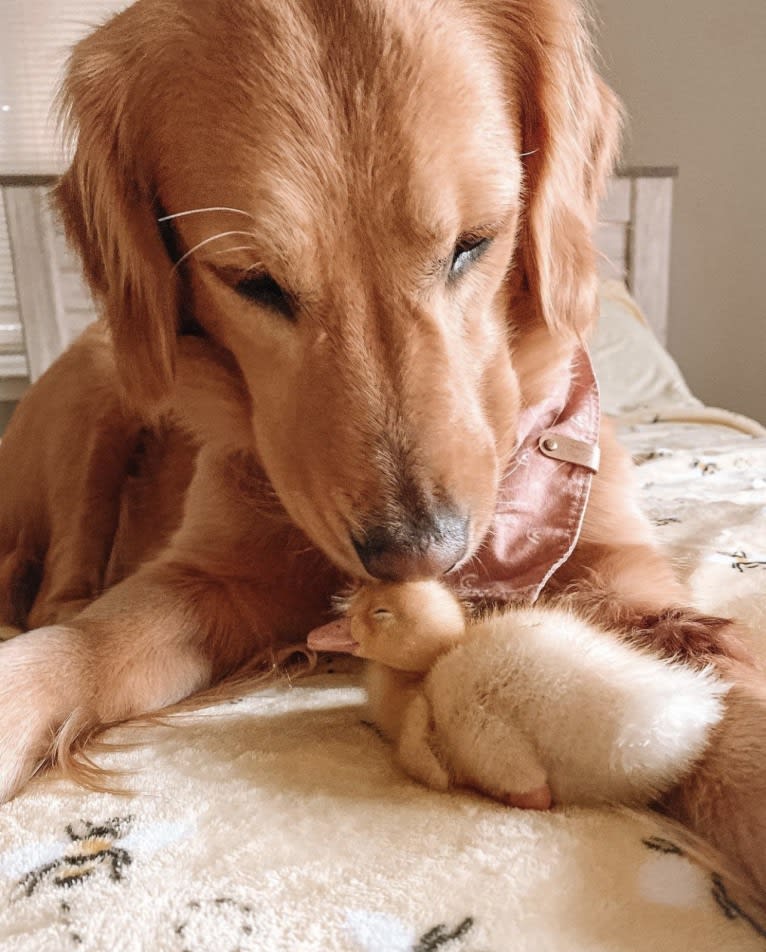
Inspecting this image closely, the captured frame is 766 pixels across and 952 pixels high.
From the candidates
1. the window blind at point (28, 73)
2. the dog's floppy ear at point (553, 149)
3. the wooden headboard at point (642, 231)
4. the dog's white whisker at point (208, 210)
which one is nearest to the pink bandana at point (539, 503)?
the dog's floppy ear at point (553, 149)

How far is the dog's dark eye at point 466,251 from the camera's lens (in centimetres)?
104

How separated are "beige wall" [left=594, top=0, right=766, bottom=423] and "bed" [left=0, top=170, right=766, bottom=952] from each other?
Answer: 12.0ft

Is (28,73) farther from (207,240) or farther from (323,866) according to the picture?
(323,866)

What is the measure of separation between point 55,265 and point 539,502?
3.08 metres

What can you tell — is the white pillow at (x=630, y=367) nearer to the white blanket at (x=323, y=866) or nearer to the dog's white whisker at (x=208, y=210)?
the dog's white whisker at (x=208, y=210)

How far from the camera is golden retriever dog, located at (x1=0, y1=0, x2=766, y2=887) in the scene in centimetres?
92

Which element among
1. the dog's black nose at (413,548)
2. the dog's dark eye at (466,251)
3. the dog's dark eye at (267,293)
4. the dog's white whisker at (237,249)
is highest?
the dog's white whisker at (237,249)

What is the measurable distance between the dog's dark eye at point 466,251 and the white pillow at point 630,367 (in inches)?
89.7

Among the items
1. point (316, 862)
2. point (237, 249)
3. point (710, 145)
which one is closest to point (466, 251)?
point (237, 249)

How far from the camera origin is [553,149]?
1.18 metres

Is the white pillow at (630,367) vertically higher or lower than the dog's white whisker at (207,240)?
lower

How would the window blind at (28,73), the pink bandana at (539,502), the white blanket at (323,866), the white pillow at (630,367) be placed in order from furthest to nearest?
the window blind at (28,73)
the white pillow at (630,367)
the pink bandana at (539,502)
the white blanket at (323,866)

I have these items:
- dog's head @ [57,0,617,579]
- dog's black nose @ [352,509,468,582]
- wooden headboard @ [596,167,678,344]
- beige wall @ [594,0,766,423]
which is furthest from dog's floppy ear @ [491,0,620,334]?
beige wall @ [594,0,766,423]

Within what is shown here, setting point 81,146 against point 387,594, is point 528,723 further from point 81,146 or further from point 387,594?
point 81,146
